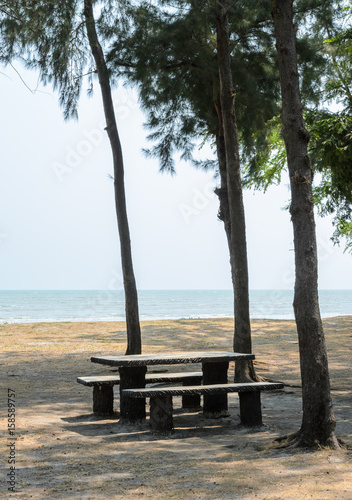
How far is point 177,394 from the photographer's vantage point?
237 inches

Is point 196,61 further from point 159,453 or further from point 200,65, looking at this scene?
point 159,453

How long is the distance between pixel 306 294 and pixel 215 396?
219cm

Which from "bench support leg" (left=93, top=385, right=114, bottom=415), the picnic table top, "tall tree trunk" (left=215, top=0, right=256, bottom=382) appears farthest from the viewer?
"tall tree trunk" (left=215, top=0, right=256, bottom=382)

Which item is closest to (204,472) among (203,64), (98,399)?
(98,399)

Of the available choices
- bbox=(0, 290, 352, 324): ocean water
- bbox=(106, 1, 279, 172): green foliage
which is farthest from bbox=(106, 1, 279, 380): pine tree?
bbox=(0, 290, 352, 324): ocean water

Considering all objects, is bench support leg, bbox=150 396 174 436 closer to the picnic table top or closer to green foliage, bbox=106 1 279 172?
the picnic table top

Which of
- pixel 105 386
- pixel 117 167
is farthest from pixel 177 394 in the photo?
pixel 117 167

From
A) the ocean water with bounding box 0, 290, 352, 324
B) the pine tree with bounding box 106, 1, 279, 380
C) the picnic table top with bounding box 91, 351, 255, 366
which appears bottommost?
the ocean water with bounding box 0, 290, 352, 324

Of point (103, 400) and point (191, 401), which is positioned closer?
point (103, 400)

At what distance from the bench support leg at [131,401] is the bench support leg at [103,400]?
0.39 meters

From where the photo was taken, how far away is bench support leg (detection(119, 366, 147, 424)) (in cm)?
638

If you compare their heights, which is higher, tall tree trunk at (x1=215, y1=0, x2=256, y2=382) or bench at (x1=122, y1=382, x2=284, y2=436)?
tall tree trunk at (x1=215, y1=0, x2=256, y2=382)

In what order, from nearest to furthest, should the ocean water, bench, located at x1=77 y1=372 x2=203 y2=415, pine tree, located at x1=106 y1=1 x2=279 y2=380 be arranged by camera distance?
1. bench, located at x1=77 y1=372 x2=203 y2=415
2. pine tree, located at x1=106 y1=1 x2=279 y2=380
3. the ocean water

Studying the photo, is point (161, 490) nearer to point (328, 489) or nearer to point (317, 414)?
point (328, 489)
